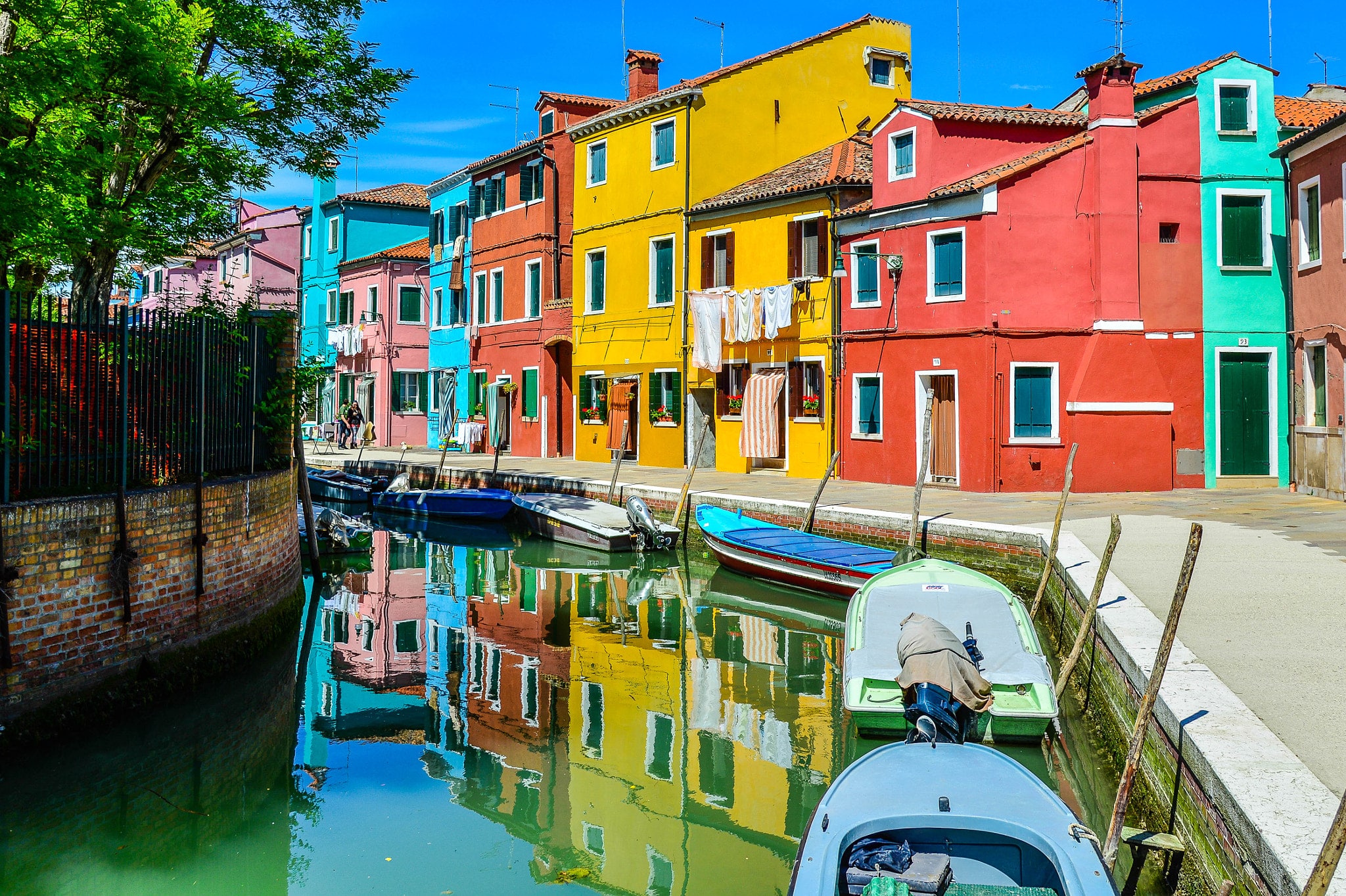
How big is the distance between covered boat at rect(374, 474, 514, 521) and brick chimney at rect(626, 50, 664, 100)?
494 inches

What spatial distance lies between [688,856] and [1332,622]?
5.09 m

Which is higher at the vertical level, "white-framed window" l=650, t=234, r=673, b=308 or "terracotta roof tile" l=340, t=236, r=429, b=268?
"terracotta roof tile" l=340, t=236, r=429, b=268

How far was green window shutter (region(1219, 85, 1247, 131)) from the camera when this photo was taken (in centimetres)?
1948

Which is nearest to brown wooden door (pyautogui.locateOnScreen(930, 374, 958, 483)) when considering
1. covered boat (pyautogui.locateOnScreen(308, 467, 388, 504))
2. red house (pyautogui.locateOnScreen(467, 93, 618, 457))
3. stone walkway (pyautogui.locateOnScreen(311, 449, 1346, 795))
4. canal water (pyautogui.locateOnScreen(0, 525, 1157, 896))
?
stone walkway (pyautogui.locateOnScreen(311, 449, 1346, 795))

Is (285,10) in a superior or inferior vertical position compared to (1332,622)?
superior

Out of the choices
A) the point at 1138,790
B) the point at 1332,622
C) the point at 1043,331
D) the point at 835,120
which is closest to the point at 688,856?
the point at 1138,790

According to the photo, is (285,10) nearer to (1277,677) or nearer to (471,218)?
(1277,677)

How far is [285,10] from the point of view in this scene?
12125 mm

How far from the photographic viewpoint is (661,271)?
26688 millimetres

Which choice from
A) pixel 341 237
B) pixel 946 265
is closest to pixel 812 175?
pixel 946 265

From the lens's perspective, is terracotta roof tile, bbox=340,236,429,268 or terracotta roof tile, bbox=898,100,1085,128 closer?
terracotta roof tile, bbox=898,100,1085,128

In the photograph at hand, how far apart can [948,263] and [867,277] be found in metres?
1.98

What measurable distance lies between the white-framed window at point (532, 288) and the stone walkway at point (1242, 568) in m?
10.0

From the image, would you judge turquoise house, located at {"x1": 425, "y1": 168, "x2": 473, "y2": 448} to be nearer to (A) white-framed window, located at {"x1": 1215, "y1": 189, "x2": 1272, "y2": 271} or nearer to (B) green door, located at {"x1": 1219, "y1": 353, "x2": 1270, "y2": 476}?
(A) white-framed window, located at {"x1": 1215, "y1": 189, "x2": 1272, "y2": 271}
